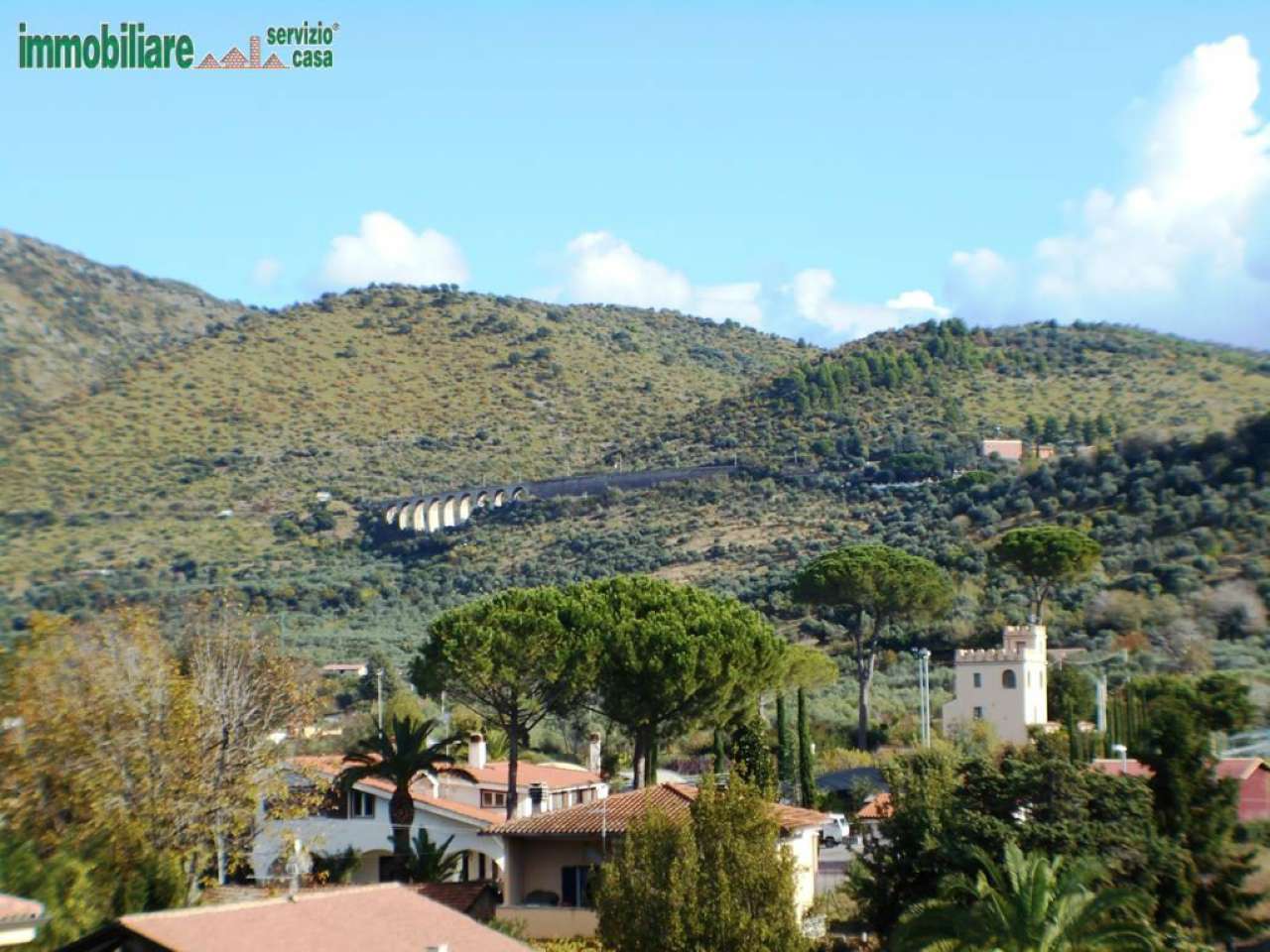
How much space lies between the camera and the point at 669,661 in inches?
2140

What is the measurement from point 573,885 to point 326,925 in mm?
20779

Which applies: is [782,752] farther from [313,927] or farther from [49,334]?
[49,334]

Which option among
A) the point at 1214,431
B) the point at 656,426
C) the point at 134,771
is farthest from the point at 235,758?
the point at 656,426

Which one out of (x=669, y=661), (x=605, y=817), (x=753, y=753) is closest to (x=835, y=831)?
(x=753, y=753)

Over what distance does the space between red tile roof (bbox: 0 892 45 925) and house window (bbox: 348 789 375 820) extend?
Answer: 33016mm

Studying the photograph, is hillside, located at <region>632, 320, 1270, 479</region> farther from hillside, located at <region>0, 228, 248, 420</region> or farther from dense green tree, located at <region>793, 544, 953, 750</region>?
hillside, located at <region>0, 228, 248, 420</region>

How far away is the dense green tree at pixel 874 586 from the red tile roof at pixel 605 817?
112 feet

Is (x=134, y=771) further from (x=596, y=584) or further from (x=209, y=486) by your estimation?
(x=209, y=486)

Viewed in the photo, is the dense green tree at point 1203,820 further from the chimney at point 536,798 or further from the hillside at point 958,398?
the hillside at point 958,398

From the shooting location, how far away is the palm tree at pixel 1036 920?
28.8 m

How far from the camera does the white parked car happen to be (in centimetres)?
5753

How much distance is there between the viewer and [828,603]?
264 feet

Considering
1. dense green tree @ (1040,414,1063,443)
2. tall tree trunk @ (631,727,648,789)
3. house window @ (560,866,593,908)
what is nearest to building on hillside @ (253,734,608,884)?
tall tree trunk @ (631,727,648,789)

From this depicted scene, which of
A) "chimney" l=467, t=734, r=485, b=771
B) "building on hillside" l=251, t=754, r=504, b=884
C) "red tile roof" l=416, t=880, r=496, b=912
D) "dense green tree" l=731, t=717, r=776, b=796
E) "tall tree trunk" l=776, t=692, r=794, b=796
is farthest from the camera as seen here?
"tall tree trunk" l=776, t=692, r=794, b=796
